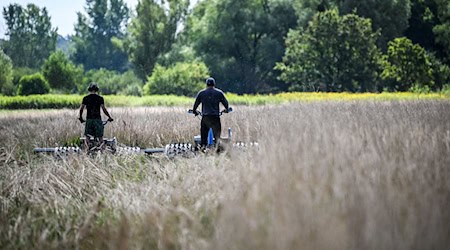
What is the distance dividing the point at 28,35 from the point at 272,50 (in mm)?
40168

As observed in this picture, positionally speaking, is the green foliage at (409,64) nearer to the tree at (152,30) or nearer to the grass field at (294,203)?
the tree at (152,30)

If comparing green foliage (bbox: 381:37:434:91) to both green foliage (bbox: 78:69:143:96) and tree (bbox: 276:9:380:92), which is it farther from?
green foliage (bbox: 78:69:143:96)

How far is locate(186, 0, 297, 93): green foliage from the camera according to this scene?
59.3 m

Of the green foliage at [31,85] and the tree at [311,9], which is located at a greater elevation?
the tree at [311,9]

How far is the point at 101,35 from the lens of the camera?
9688 centimetres

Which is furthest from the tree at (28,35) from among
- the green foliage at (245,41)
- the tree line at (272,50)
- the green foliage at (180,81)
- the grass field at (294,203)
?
the grass field at (294,203)

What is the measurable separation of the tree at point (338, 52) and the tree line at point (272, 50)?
0.07 metres

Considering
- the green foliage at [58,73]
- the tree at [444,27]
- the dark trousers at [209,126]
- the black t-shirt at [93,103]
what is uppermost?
the tree at [444,27]

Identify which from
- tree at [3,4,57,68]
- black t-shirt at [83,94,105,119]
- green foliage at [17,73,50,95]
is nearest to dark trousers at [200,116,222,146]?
black t-shirt at [83,94,105,119]

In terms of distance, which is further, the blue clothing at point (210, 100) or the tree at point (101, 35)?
the tree at point (101, 35)

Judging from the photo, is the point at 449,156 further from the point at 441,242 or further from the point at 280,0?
Result: the point at 280,0

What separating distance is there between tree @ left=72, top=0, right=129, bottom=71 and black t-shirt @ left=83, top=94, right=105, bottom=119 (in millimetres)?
75907

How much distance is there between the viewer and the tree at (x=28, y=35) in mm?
79875

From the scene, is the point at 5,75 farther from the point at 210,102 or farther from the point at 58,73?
the point at 210,102
